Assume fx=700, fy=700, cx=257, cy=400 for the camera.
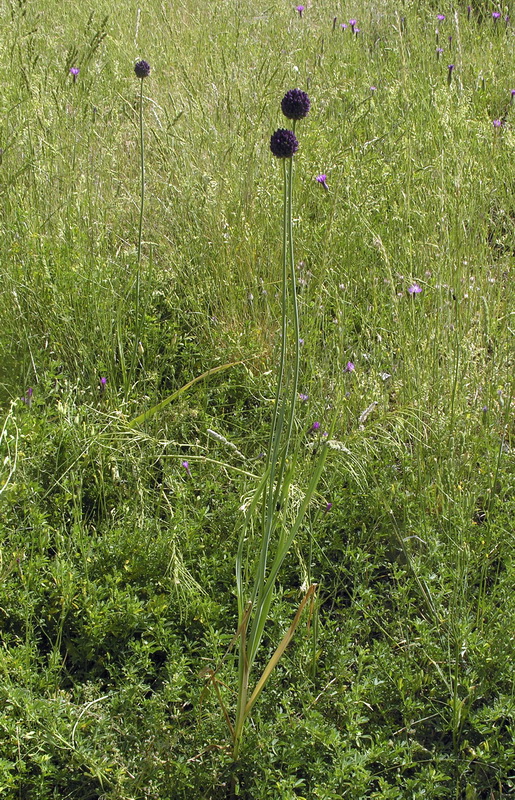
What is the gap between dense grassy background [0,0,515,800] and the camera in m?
1.47

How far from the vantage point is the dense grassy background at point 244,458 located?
4.82 feet

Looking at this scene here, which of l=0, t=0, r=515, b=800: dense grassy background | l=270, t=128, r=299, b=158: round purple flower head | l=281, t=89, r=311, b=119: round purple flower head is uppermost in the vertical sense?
l=281, t=89, r=311, b=119: round purple flower head

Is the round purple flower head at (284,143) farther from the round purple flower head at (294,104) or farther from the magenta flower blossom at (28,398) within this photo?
the magenta flower blossom at (28,398)

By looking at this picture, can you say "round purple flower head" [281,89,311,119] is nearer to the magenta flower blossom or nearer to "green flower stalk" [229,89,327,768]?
"green flower stalk" [229,89,327,768]

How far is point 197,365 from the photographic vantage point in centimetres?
251

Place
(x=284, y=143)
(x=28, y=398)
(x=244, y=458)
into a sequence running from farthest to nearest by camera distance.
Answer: (x=28, y=398), (x=244, y=458), (x=284, y=143)

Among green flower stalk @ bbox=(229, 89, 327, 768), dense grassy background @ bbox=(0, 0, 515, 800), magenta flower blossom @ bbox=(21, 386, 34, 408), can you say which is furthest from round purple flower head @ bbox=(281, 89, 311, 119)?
magenta flower blossom @ bbox=(21, 386, 34, 408)

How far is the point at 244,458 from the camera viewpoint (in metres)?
1.84

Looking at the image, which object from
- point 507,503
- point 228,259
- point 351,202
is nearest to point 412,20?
point 351,202

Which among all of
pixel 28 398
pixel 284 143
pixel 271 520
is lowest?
pixel 28 398

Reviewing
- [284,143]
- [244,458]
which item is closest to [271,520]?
[244,458]

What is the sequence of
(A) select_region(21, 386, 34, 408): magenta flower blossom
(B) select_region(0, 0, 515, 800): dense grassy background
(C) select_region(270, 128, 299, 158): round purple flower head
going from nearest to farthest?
(C) select_region(270, 128, 299, 158): round purple flower head
(B) select_region(0, 0, 515, 800): dense grassy background
(A) select_region(21, 386, 34, 408): magenta flower blossom

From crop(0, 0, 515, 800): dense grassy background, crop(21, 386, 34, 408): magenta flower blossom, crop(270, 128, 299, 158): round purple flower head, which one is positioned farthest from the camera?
crop(21, 386, 34, 408): magenta flower blossom

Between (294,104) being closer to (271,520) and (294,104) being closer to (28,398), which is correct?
(271,520)
